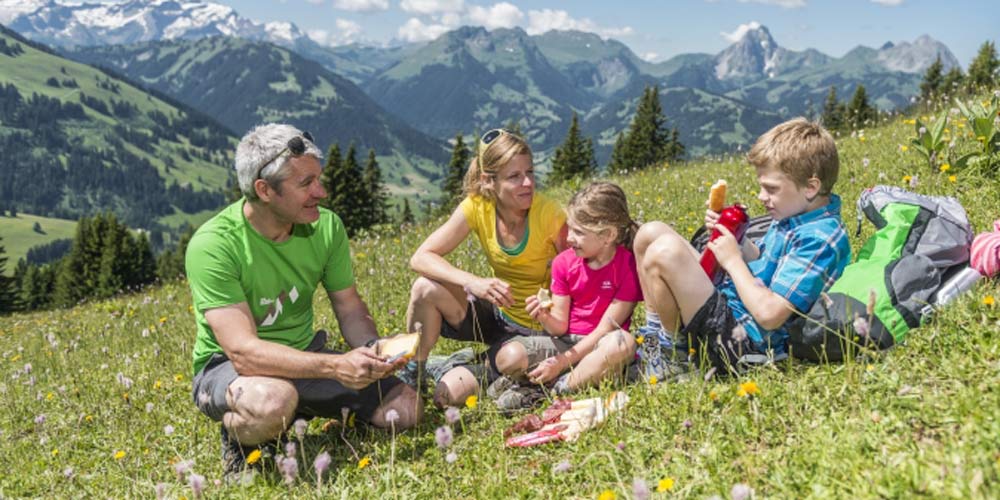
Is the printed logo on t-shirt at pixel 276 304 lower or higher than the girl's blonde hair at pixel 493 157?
lower

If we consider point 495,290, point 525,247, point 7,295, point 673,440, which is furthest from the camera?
point 7,295

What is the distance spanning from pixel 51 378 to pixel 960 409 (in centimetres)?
874

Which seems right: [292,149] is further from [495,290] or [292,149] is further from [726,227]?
[726,227]

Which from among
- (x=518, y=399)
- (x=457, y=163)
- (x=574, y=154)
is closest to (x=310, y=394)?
(x=518, y=399)

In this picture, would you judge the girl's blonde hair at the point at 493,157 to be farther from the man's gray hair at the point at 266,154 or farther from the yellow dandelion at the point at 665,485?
the yellow dandelion at the point at 665,485

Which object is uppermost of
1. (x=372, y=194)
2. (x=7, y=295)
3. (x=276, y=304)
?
(x=276, y=304)

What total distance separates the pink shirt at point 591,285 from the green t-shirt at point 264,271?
1691 millimetres

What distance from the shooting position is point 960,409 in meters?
2.62

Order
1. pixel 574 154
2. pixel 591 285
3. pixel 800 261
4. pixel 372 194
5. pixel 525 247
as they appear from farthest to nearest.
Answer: pixel 372 194 → pixel 574 154 → pixel 525 247 → pixel 591 285 → pixel 800 261

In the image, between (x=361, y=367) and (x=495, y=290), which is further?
(x=495, y=290)

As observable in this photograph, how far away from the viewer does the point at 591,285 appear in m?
4.71

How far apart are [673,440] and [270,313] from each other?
9.58 feet

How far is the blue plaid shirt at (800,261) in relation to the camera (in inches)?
143

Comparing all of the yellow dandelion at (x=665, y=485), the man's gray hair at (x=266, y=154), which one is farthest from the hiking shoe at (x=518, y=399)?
the man's gray hair at (x=266, y=154)
